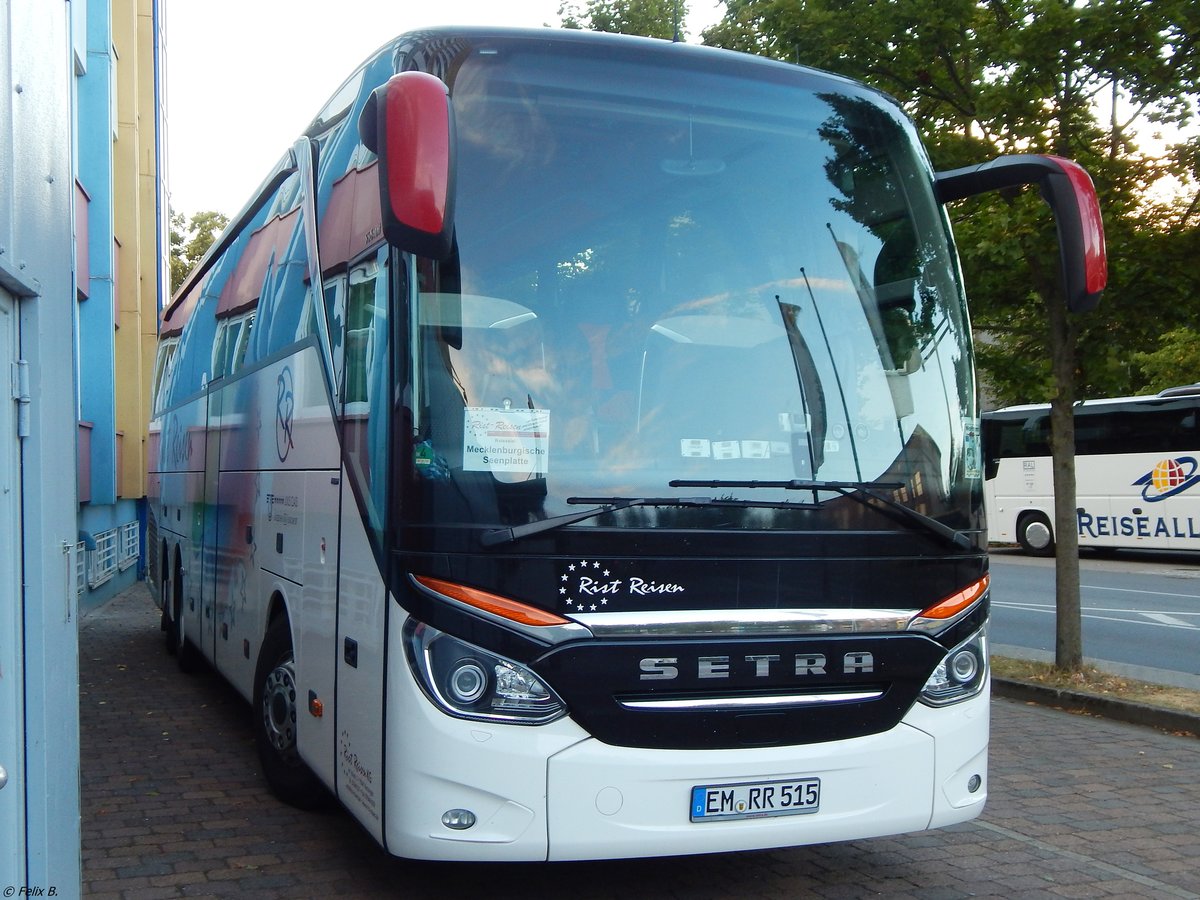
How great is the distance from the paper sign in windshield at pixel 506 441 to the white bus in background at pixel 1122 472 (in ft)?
70.0

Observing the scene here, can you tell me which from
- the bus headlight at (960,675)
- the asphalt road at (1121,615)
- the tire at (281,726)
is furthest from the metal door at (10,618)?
the asphalt road at (1121,615)

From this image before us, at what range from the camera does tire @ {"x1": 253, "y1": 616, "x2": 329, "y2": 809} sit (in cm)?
614

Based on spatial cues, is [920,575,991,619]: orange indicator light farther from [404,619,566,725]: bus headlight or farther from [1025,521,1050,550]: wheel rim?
[1025,521,1050,550]: wheel rim

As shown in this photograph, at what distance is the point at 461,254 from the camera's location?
4469 mm

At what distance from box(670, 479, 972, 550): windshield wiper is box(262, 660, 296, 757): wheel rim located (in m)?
2.56

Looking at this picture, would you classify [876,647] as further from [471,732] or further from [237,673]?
[237,673]

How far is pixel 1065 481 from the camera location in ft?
33.3

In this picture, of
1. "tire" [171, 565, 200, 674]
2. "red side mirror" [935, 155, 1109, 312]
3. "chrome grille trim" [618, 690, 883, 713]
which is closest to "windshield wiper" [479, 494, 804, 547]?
"chrome grille trim" [618, 690, 883, 713]

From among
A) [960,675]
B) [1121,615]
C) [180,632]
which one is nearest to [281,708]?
[960,675]

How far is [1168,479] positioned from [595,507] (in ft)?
79.9

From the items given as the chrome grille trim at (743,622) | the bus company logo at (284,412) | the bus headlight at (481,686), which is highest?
the bus company logo at (284,412)

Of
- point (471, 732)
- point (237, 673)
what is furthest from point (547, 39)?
point (237, 673)

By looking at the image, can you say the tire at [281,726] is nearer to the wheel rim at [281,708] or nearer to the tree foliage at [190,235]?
the wheel rim at [281,708]

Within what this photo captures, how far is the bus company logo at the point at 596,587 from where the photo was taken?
431cm
